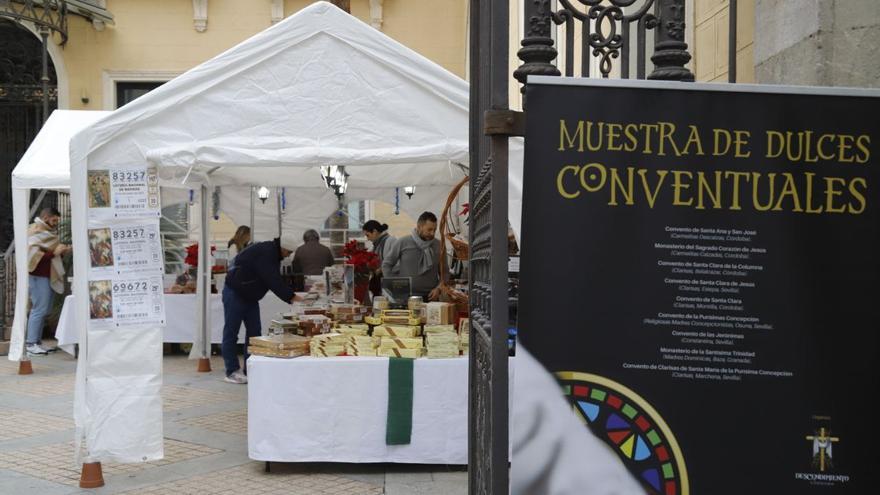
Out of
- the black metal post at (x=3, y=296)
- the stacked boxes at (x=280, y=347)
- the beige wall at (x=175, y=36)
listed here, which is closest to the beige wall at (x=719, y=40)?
the stacked boxes at (x=280, y=347)

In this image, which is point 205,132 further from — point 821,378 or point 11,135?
point 11,135

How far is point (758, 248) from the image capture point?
238 cm

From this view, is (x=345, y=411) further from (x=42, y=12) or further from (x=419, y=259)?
(x=42, y=12)

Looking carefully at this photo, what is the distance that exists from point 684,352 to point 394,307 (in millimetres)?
5950

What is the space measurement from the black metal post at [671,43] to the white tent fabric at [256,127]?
12.6 feet

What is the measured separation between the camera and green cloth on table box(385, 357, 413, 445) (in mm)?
6820

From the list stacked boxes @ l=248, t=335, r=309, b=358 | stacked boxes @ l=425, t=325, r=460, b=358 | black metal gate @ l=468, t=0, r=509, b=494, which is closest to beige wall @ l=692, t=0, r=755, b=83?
black metal gate @ l=468, t=0, r=509, b=494

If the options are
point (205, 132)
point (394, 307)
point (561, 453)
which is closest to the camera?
point (561, 453)

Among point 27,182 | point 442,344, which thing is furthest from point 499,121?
point 27,182

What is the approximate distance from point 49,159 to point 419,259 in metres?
5.13

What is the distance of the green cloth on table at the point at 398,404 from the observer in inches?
269

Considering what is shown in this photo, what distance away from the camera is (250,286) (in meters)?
10.3

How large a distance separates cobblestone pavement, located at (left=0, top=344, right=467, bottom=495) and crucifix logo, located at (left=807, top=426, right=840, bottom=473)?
4.31m

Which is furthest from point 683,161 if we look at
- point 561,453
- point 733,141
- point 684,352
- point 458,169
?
point 458,169
